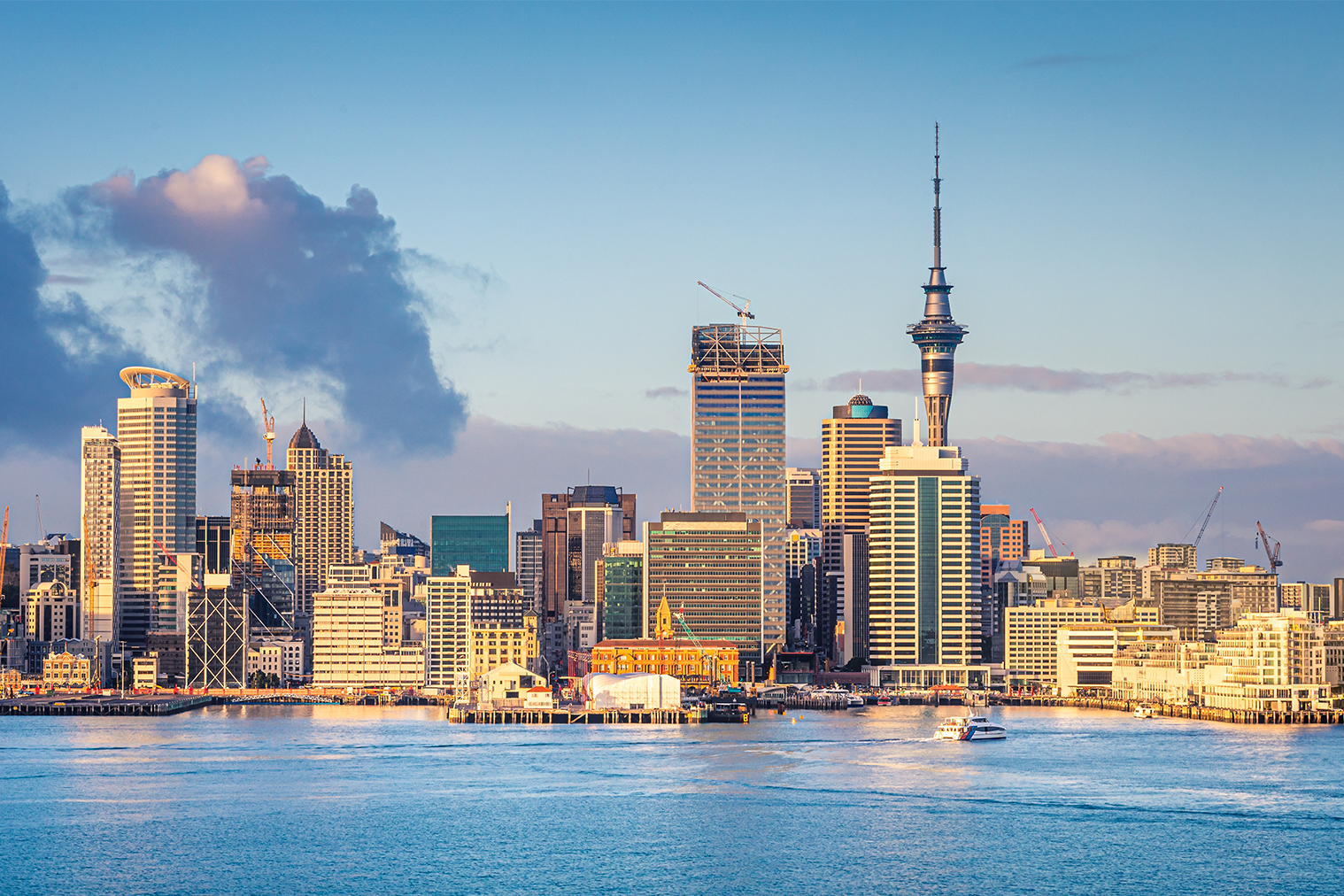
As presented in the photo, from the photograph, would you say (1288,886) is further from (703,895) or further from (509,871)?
(509,871)

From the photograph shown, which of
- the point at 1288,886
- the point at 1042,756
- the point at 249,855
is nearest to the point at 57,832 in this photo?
the point at 249,855

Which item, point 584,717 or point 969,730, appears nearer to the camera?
point 969,730

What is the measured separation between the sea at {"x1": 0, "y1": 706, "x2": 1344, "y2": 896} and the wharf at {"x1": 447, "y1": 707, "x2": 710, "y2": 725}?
99.0ft

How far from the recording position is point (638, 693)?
18362 centimetres

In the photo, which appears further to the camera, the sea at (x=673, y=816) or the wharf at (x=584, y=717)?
the wharf at (x=584, y=717)

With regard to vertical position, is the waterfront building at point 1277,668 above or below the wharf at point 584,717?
above

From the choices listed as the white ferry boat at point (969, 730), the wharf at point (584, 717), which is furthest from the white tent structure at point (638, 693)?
the white ferry boat at point (969, 730)

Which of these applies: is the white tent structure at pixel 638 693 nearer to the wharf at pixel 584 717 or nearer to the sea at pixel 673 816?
the wharf at pixel 584 717

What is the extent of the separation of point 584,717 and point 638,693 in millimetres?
5716

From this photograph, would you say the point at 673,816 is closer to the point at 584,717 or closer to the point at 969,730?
the point at 969,730

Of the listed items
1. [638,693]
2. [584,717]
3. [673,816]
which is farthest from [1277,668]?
[673,816]

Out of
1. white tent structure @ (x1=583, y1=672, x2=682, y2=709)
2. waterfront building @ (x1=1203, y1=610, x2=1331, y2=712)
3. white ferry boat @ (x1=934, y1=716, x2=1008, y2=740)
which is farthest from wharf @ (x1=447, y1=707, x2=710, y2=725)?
waterfront building @ (x1=1203, y1=610, x2=1331, y2=712)

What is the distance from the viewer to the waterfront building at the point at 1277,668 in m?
188

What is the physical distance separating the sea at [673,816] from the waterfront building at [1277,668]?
39.4 metres
